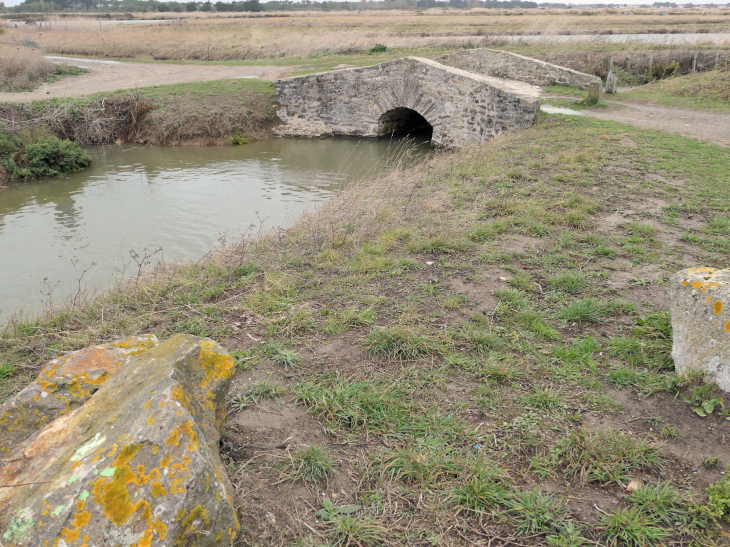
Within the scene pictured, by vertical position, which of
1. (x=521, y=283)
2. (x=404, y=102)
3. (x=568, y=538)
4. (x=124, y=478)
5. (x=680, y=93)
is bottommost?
(x=568, y=538)

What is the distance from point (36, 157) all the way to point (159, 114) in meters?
4.67

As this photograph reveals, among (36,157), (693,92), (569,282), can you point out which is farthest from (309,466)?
(693,92)

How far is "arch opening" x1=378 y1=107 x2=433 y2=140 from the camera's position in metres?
18.1

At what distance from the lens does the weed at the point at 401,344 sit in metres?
3.81

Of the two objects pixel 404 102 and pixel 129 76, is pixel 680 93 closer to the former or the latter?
pixel 404 102

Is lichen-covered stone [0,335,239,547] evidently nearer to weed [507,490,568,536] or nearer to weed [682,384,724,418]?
weed [507,490,568,536]

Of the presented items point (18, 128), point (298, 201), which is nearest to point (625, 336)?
point (298, 201)

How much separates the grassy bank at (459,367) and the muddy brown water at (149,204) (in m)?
2.47

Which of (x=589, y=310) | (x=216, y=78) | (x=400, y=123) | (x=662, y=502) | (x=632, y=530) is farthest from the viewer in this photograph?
(x=216, y=78)

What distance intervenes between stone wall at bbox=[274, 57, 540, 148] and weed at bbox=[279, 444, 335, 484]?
12.3 metres

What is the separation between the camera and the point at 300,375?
3631 mm

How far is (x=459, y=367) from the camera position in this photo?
364 centimetres

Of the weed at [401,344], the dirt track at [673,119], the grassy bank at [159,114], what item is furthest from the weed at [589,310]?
the grassy bank at [159,114]

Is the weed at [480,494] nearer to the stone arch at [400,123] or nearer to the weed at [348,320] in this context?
the weed at [348,320]
